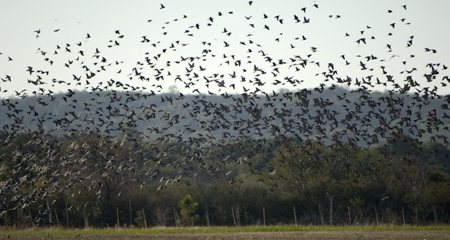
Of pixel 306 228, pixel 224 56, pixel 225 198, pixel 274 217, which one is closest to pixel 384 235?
pixel 306 228

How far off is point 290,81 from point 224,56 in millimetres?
5050

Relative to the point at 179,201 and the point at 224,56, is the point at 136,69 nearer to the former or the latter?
the point at 224,56

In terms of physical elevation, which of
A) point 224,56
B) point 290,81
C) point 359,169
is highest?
point 224,56

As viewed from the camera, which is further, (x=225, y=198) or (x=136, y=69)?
(x=225, y=198)

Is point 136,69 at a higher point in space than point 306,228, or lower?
higher

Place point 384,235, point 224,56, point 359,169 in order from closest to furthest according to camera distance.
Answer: point 384,235, point 224,56, point 359,169

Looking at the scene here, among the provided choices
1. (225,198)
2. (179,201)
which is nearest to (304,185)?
(225,198)

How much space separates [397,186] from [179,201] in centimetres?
2524

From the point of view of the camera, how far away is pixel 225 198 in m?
55.5

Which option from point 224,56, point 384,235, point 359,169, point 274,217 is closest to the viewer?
point 384,235

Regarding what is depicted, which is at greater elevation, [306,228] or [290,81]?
[290,81]

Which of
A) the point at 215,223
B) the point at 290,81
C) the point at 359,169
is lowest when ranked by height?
the point at 215,223

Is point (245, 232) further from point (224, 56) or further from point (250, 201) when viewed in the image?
point (250, 201)

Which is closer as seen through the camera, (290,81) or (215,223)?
(290,81)
